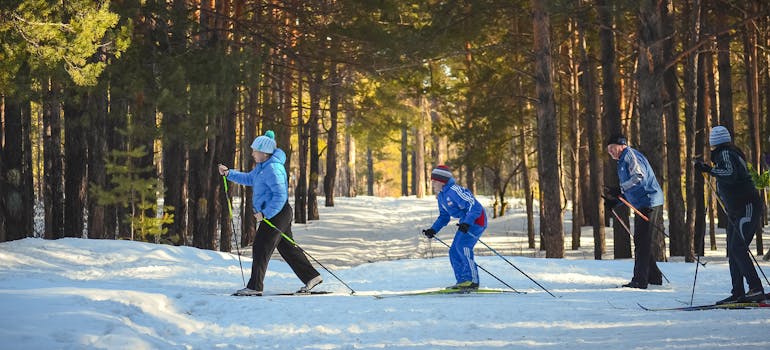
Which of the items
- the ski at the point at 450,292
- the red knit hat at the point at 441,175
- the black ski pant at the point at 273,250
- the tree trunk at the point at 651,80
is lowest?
the ski at the point at 450,292

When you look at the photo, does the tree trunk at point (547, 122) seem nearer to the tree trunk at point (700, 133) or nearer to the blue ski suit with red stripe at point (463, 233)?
the tree trunk at point (700, 133)

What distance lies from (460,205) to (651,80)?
709 centimetres

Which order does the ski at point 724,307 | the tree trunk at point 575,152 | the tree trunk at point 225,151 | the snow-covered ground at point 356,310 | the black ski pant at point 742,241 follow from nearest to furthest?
the snow-covered ground at point 356,310
the ski at point 724,307
the black ski pant at point 742,241
the tree trunk at point 225,151
the tree trunk at point 575,152

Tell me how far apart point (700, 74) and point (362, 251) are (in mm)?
10622

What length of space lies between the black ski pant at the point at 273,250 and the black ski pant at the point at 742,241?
4.86 m

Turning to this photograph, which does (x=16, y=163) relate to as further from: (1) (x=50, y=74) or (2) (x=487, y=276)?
(2) (x=487, y=276)

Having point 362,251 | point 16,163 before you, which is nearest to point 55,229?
point 16,163

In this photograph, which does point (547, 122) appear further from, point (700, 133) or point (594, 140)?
point (700, 133)

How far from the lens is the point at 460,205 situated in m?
9.82

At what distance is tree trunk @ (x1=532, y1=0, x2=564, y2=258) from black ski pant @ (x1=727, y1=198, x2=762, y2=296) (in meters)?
8.02

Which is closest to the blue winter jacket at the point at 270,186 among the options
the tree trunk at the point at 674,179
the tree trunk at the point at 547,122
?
the tree trunk at the point at 547,122

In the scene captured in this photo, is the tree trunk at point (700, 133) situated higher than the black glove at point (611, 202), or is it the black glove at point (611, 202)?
the tree trunk at point (700, 133)

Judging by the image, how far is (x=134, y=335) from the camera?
6.50m

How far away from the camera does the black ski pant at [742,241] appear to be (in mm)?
8422
